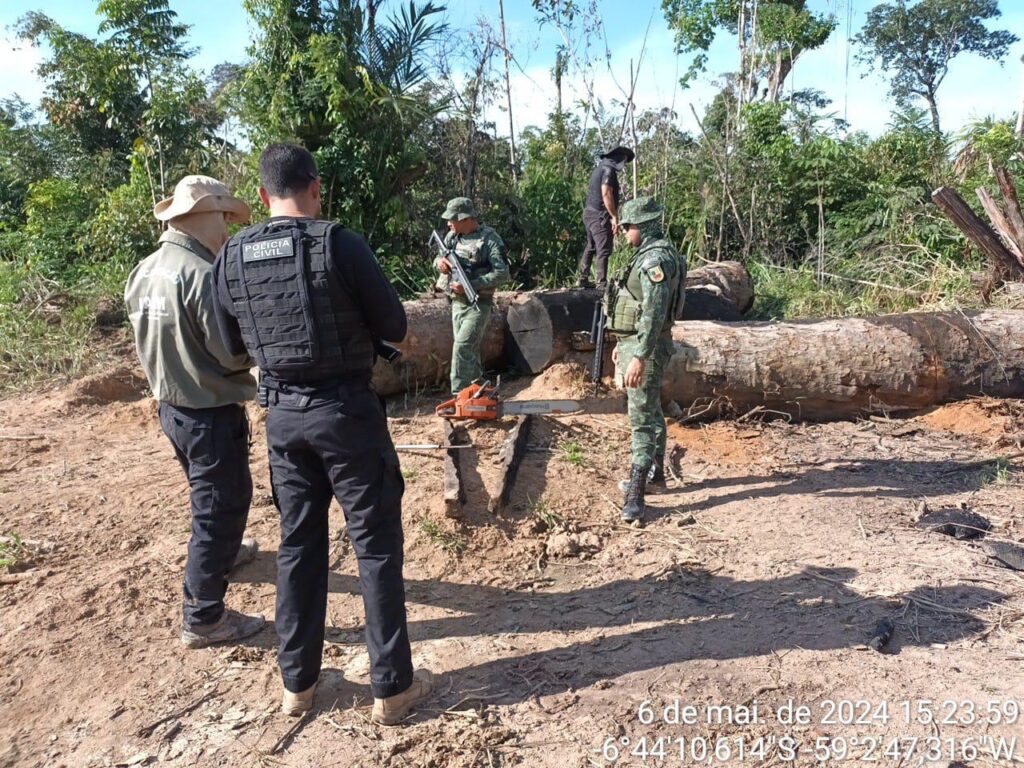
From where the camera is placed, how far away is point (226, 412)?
3.00 m

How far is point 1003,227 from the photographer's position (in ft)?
25.8

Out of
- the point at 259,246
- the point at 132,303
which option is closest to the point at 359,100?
the point at 132,303

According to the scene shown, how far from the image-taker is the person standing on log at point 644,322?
4.21 meters

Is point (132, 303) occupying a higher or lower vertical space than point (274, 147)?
lower

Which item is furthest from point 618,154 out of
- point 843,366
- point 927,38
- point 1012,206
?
point 927,38

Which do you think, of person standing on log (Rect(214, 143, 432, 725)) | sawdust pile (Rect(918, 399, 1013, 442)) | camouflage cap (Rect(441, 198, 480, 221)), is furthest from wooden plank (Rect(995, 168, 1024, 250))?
person standing on log (Rect(214, 143, 432, 725))

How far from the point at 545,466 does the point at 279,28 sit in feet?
23.5

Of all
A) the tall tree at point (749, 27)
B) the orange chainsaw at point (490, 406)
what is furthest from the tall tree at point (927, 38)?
the orange chainsaw at point (490, 406)

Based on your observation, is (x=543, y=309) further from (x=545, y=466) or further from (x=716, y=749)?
(x=716, y=749)

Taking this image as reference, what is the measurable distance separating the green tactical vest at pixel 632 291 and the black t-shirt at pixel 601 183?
3.54 meters

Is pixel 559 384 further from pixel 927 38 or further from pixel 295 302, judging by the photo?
pixel 927 38

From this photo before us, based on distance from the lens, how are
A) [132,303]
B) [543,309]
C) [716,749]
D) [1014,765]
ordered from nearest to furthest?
[1014,765]
[716,749]
[132,303]
[543,309]

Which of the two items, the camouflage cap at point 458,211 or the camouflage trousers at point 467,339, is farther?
the camouflage trousers at point 467,339

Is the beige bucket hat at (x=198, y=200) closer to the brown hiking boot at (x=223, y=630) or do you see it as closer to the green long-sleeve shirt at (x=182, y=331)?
the green long-sleeve shirt at (x=182, y=331)
